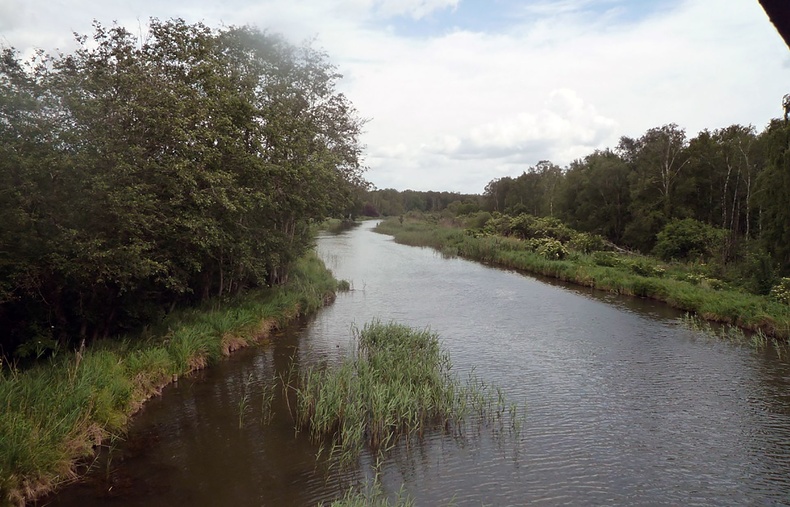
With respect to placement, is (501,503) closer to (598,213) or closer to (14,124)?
(14,124)

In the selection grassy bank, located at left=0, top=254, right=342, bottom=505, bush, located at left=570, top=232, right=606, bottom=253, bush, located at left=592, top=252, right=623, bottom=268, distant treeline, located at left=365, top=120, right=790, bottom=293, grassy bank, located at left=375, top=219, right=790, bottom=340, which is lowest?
grassy bank, located at left=0, top=254, right=342, bottom=505

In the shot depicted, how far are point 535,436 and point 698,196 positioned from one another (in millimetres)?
36699

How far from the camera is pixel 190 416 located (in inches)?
440

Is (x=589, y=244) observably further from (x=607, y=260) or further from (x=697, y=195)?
(x=697, y=195)

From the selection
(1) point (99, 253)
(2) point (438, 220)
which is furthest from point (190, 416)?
(2) point (438, 220)

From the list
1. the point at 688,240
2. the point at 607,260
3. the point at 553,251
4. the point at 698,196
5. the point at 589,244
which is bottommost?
the point at 607,260

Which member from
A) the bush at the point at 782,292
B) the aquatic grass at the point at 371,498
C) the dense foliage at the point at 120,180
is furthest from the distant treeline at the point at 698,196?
the aquatic grass at the point at 371,498

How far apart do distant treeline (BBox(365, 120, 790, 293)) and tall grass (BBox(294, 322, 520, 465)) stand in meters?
17.7

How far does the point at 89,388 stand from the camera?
9.75 m

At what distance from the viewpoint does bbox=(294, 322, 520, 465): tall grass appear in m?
9.97

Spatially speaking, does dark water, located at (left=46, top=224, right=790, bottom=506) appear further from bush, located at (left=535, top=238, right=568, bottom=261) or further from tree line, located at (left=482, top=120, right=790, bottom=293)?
bush, located at (left=535, top=238, right=568, bottom=261)

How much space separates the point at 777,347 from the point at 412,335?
11.9 metres

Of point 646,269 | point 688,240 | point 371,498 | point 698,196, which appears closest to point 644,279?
point 646,269

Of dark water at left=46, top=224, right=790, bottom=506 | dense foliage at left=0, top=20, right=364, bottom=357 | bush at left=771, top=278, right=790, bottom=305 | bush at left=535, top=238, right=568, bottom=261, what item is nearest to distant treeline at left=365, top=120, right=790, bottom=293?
bush at left=771, top=278, right=790, bottom=305
